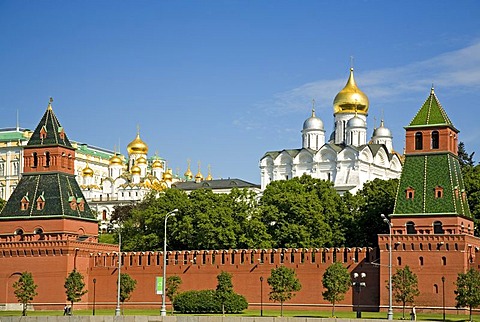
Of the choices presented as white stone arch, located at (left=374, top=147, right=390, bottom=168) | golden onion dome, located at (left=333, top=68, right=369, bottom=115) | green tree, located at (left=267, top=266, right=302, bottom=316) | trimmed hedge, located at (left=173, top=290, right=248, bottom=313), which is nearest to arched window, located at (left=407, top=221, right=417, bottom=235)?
green tree, located at (left=267, top=266, right=302, bottom=316)

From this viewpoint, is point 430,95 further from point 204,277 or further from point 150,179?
point 150,179

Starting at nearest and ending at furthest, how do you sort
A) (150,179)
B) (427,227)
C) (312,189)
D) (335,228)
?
(427,227), (335,228), (312,189), (150,179)

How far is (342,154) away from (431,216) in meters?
53.9

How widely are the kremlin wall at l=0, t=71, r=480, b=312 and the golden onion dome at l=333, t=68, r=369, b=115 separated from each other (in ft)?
169

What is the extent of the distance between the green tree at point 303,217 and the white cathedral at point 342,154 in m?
36.5

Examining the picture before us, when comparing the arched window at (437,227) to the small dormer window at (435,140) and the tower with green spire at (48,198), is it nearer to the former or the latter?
the small dormer window at (435,140)

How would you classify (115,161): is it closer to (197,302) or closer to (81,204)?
(81,204)

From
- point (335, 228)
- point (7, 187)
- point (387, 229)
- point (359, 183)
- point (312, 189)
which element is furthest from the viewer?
point (7, 187)

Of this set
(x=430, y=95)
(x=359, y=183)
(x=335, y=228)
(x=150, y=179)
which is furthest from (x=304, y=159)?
(x=430, y=95)

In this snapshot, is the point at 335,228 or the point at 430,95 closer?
the point at 430,95

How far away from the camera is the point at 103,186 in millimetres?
153375

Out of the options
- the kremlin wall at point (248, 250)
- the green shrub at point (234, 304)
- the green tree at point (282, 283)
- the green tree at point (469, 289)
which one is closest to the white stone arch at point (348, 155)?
→ the kremlin wall at point (248, 250)

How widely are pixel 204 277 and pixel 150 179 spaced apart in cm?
7618

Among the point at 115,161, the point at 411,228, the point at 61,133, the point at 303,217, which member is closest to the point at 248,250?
the point at 303,217
